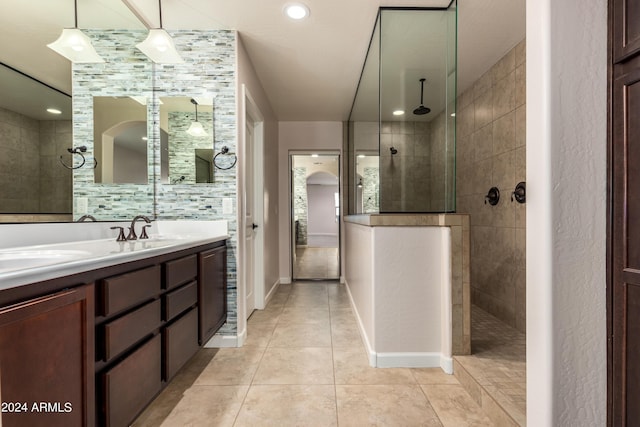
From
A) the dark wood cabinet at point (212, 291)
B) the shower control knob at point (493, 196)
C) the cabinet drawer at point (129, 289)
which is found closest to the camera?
the cabinet drawer at point (129, 289)

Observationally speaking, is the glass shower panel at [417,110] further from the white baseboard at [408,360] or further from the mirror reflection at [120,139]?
the mirror reflection at [120,139]

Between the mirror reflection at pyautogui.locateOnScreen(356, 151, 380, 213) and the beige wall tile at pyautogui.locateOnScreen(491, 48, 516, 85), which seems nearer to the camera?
the mirror reflection at pyautogui.locateOnScreen(356, 151, 380, 213)

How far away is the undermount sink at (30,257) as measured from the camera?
113 cm

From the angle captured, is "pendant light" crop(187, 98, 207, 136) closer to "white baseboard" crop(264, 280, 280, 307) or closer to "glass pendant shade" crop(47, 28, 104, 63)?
"glass pendant shade" crop(47, 28, 104, 63)

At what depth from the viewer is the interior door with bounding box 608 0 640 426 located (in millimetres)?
915

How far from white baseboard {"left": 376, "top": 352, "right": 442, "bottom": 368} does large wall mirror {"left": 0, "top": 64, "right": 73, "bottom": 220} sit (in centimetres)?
215

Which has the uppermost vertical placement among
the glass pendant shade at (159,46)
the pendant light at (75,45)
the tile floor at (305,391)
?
the glass pendant shade at (159,46)

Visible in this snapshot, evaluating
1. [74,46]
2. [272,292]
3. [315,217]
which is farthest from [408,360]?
[315,217]

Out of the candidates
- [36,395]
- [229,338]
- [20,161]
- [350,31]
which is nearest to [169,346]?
[36,395]

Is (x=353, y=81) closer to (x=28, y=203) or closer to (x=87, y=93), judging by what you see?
(x=87, y=93)

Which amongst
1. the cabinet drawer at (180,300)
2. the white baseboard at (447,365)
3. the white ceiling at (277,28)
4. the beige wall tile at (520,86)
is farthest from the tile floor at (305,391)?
the beige wall tile at (520,86)

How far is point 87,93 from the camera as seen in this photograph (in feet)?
5.84

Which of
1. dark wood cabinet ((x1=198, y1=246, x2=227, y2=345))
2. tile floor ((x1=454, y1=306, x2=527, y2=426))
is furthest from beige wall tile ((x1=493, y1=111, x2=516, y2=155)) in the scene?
dark wood cabinet ((x1=198, y1=246, x2=227, y2=345))

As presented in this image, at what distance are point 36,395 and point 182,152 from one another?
1.84 metres
